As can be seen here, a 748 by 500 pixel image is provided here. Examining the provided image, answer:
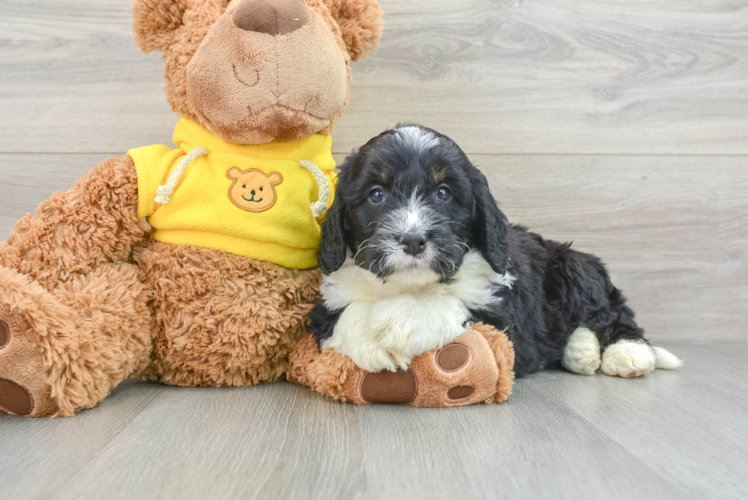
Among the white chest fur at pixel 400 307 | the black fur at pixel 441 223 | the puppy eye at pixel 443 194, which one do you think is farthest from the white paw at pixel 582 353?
the puppy eye at pixel 443 194

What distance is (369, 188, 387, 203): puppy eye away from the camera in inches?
70.1

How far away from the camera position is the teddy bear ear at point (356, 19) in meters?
2.07

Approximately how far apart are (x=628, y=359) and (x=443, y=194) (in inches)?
40.8

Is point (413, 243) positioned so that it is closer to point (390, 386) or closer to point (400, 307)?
point (400, 307)

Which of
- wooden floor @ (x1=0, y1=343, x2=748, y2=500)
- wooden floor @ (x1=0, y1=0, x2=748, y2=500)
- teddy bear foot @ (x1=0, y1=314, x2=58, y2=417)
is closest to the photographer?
wooden floor @ (x1=0, y1=343, x2=748, y2=500)

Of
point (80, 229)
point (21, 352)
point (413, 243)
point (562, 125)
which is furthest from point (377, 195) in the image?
point (562, 125)

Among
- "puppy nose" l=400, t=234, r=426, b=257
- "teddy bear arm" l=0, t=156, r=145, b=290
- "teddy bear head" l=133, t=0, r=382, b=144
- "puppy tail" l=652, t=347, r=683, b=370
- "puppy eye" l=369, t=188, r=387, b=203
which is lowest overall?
"puppy tail" l=652, t=347, r=683, b=370

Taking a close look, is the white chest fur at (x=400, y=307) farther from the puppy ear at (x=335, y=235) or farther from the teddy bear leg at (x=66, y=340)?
the teddy bear leg at (x=66, y=340)

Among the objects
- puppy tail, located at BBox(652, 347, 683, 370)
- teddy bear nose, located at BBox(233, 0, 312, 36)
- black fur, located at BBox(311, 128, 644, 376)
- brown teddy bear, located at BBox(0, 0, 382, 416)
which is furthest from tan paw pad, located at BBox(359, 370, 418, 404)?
puppy tail, located at BBox(652, 347, 683, 370)

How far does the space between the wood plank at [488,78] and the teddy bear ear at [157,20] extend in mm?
676

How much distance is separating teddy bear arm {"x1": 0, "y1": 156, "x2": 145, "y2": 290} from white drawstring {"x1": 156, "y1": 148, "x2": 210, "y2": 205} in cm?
10

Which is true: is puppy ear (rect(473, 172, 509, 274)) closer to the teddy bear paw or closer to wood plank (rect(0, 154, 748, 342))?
the teddy bear paw

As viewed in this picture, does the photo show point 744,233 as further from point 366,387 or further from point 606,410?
point 366,387

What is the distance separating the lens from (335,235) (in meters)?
1.84
